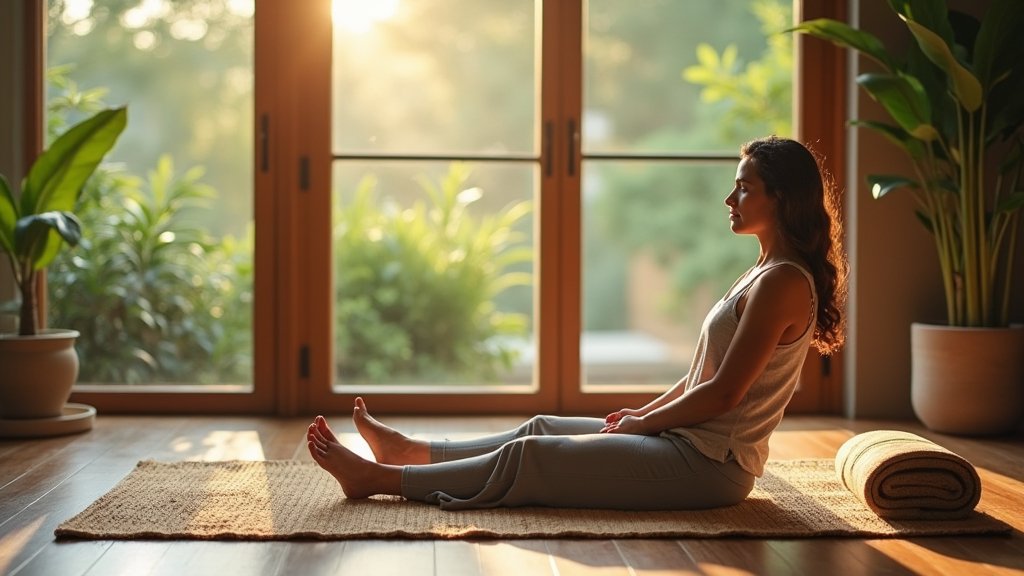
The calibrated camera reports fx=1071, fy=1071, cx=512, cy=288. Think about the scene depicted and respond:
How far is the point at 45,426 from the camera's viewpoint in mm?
3371

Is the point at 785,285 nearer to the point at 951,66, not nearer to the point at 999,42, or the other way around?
the point at 951,66

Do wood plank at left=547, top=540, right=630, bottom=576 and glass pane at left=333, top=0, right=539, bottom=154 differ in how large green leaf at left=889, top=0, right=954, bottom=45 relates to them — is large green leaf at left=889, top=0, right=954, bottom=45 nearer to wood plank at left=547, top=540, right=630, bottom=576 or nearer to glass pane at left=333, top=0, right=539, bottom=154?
glass pane at left=333, top=0, right=539, bottom=154

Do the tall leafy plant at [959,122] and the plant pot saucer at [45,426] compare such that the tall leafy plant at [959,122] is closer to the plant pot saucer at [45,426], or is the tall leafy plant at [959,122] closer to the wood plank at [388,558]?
the wood plank at [388,558]

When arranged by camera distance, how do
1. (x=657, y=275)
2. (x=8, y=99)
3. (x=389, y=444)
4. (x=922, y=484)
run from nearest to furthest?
(x=922, y=484) → (x=389, y=444) → (x=8, y=99) → (x=657, y=275)

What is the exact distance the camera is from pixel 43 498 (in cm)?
255

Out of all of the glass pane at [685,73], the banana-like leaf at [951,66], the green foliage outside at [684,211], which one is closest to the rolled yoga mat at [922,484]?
the banana-like leaf at [951,66]

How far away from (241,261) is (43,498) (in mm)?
1744

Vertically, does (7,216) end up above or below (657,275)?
above

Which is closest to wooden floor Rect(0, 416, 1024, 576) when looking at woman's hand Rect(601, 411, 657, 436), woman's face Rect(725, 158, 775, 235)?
woman's hand Rect(601, 411, 657, 436)

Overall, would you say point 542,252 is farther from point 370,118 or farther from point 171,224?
point 171,224

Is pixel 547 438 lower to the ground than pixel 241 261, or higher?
lower

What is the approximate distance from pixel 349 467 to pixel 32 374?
1472mm

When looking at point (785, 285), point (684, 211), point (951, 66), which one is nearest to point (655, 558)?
point (785, 285)

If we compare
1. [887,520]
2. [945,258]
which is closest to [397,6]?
[945,258]
